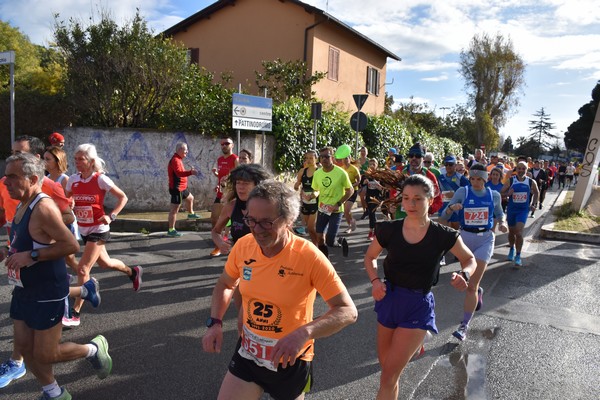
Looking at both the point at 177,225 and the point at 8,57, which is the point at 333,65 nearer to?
the point at 177,225

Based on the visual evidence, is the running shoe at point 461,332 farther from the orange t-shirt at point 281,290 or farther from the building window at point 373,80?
the building window at point 373,80

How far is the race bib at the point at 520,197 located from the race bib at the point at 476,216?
3.39m

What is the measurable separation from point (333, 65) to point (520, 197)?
1611cm

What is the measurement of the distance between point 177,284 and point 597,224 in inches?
465

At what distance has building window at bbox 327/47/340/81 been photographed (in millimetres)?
22766

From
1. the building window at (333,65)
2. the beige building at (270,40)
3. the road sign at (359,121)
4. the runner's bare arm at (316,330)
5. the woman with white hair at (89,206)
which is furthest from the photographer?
the building window at (333,65)

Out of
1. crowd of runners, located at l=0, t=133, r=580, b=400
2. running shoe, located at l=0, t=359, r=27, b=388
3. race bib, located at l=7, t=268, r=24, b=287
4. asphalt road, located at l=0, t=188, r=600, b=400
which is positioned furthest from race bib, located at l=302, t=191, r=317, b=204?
race bib, located at l=7, t=268, r=24, b=287

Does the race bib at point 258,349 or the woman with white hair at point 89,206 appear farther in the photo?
the woman with white hair at point 89,206

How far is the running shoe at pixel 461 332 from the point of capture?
16.1 feet

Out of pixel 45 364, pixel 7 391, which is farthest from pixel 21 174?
pixel 7 391

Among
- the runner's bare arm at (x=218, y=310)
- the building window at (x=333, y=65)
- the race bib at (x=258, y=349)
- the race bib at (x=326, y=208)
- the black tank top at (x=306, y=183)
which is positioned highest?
the building window at (x=333, y=65)

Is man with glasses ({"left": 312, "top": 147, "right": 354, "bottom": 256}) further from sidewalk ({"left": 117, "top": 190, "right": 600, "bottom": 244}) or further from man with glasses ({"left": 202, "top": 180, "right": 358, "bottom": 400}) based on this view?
man with glasses ({"left": 202, "top": 180, "right": 358, "bottom": 400})

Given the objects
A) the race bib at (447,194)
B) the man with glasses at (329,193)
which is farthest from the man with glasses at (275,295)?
the race bib at (447,194)

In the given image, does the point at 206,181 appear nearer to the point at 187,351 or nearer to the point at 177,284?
the point at 177,284
